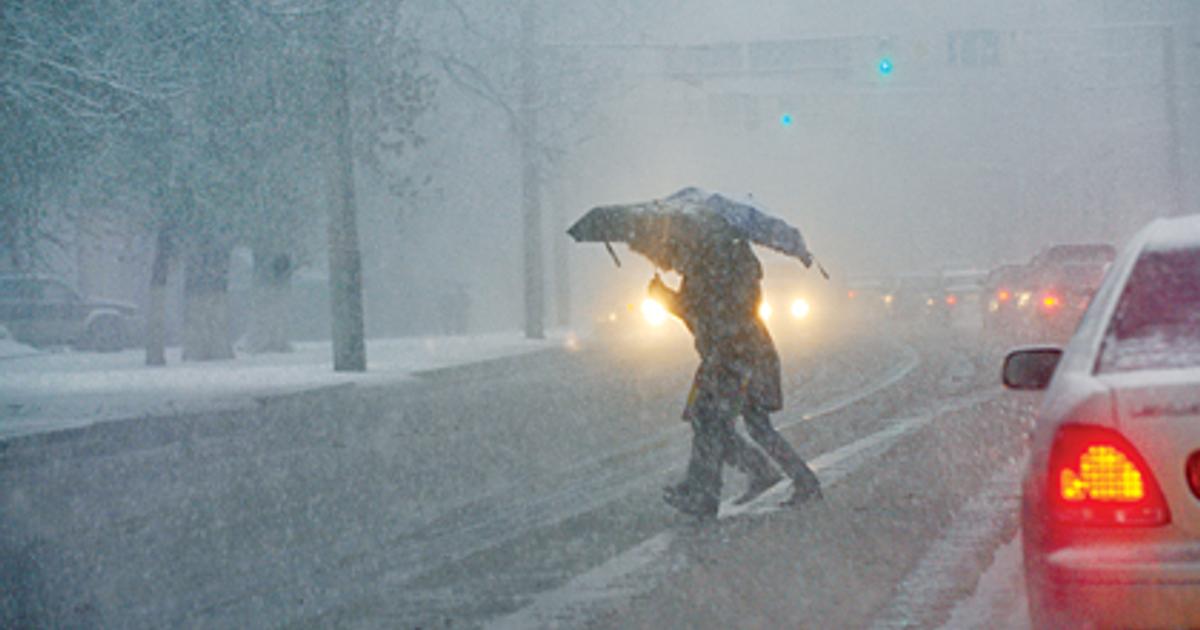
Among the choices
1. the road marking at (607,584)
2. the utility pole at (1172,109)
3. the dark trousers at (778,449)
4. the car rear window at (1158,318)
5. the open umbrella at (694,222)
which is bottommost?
the road marking at (607,584)

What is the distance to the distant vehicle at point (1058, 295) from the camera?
85.1 ft

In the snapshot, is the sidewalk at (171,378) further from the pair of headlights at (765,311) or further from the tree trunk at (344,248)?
the pair of headlights at (765,311)

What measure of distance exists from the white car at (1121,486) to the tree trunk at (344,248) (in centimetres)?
2128

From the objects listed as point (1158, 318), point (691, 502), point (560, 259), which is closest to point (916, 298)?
point (560, 259)

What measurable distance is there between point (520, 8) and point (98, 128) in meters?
20.4

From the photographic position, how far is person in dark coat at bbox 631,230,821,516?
A: 367 inches

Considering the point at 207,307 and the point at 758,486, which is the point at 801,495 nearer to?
the point at 758,486

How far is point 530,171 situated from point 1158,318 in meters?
33.0

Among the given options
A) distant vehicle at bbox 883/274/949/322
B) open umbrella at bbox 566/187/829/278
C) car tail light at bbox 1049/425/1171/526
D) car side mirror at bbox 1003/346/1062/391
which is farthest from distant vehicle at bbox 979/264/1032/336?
car tail light at bbox 1049/425/1171/526

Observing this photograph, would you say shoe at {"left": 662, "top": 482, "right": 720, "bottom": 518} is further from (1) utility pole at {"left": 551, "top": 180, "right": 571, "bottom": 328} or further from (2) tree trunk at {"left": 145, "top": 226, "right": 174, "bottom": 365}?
(1) utility pole at {"left": 551, "top": 180, "right": 571, "bottom": 328}

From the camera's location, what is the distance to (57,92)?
17.8 m

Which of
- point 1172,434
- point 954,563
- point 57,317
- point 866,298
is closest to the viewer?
point 1172,434

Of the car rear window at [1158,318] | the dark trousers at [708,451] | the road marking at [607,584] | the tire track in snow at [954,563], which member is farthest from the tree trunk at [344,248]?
the car rear window at [1158,318]

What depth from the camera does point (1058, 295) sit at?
2625 cm
